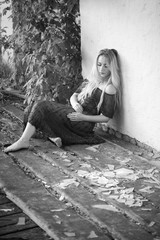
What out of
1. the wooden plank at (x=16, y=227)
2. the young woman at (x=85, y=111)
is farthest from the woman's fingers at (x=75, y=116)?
the wooden plank at (x=16, y=227)

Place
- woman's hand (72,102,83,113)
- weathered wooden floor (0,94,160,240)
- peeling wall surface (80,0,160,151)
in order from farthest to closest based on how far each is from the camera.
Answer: woman's hand (72,102,83,113) → peeling wall surface (80,0,160,151) → weathered wooden floor (0,94,160,240)

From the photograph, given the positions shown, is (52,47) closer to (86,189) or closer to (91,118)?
(91,118)

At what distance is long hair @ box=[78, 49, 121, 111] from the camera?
5395 mm

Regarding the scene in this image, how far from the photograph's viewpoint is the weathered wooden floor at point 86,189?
11.5 feet

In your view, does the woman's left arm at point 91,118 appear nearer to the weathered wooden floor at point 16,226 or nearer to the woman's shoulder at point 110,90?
the woman's shoulder at point 110,90

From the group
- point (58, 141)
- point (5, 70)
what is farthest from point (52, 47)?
point (5, 70)

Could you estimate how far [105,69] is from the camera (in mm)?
5438

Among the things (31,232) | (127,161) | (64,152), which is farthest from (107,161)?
(31,232)

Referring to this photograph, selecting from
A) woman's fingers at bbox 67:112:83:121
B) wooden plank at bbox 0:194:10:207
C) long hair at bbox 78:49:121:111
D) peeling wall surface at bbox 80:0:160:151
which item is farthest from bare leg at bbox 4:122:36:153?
wooden plank at bbox 0:194:10:207

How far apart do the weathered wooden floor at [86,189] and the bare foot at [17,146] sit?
0.18ft

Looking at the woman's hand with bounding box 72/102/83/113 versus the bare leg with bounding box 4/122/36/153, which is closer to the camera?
the bare leg with bounding box 4/122/36/153

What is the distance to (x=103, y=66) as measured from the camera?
213 inches

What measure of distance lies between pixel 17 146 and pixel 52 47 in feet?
5.28

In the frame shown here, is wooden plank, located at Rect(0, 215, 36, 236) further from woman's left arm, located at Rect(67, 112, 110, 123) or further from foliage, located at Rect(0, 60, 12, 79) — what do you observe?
foliage, located at Rect(0, 60, 12, 79)
